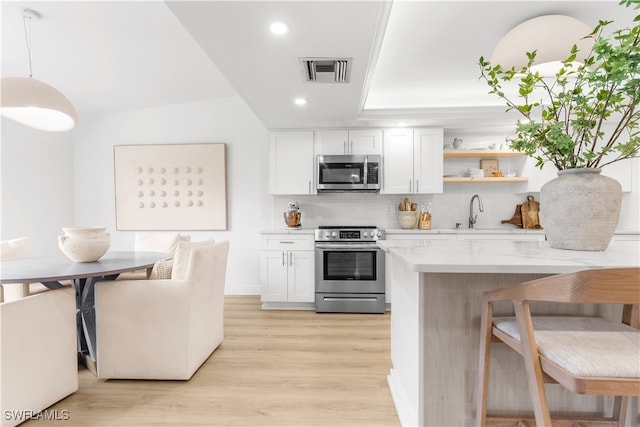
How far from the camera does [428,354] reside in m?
1.40

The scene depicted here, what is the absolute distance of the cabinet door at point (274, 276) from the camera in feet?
12.6

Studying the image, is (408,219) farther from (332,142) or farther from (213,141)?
(213,141)

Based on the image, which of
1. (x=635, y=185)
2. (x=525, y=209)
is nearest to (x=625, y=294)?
(x=525, y=209)

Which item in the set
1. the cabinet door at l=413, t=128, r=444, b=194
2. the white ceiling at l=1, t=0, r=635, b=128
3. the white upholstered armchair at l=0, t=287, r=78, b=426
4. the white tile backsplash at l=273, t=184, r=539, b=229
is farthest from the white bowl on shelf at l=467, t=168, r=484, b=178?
the white upholstered armchair at l=0, t=287, r=78, b=426

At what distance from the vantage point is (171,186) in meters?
4.46

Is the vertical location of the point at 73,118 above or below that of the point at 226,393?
above

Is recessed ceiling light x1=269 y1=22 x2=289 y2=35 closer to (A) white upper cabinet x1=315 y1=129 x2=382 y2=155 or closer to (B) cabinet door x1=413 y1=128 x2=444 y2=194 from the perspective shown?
(A) white upper cabinet x1=315 y1=129 x2=382 y2=155

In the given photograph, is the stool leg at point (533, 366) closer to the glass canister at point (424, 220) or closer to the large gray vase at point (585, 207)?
the large gray vase at point (585, 207)

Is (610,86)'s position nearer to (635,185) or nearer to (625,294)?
(625,294)

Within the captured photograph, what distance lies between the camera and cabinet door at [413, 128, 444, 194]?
13.1ft

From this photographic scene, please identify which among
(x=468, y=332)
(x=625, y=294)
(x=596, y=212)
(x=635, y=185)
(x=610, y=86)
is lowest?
(x=468, y=332)

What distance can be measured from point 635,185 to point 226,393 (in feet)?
16.0

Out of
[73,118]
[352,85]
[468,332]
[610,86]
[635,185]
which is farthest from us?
[635,185]

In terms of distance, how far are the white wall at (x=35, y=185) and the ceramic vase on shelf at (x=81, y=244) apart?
2.06 meters
